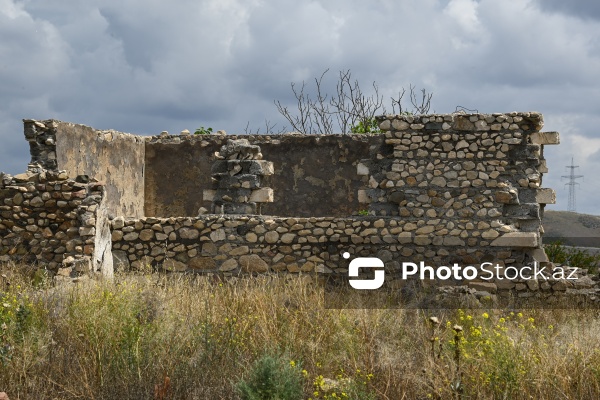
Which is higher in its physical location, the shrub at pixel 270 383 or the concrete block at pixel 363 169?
the concrete block at pixel 363 169

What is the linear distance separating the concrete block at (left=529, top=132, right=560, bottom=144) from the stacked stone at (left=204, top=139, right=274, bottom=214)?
4683 millimetres

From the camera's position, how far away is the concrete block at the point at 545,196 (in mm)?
13695

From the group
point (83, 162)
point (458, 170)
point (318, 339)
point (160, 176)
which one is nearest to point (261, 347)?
point (318, 339)

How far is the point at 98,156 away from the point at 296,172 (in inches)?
175

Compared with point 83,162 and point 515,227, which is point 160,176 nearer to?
point 83,162

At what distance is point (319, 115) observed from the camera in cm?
3027

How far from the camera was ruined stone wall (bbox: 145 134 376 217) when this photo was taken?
18094mm

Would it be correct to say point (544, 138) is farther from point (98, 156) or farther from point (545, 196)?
point (98, 156)

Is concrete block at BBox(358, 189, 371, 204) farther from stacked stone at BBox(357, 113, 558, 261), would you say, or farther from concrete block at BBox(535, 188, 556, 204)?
concrete block at BBox(535, 188, 556, 204)

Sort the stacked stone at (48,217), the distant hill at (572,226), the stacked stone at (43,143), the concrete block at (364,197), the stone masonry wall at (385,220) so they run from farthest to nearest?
the distant hill at (572,226)
the stacked stone at (43,143)
the concrete block at (364,197)
the stone masonry wall at (385,220)
the stacked stone at (48,217)

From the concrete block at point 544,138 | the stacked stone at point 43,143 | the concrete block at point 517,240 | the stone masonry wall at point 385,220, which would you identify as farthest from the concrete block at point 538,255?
the stacked stone at point 43,143

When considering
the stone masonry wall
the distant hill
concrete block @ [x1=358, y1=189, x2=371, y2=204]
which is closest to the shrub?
the stone masonry wall
